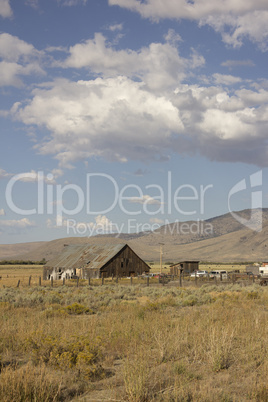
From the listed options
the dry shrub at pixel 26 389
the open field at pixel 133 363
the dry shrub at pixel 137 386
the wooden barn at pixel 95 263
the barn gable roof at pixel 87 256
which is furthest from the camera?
the barn gable roof at pixel 87 256

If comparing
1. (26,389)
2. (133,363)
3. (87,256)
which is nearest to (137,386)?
(133,363)

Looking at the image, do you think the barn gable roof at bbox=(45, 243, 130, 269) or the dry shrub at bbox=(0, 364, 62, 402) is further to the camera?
the barn gable roof at bbox=(45, 243, 130, 269)

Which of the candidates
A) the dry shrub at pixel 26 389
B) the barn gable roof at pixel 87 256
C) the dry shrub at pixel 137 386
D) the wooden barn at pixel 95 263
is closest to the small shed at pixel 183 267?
the wooden barn at pixel 95 263

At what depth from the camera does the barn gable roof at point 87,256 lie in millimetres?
59281

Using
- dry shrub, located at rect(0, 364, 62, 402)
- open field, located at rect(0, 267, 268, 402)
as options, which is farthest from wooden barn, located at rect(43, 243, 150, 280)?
dry shrub, located at rect(0, 364, 62, 402)

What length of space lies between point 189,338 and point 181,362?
2267 mm

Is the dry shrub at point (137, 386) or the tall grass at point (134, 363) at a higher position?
the dry shrub at point (137, 386)

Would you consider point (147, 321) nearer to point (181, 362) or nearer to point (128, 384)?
point (181, 362)

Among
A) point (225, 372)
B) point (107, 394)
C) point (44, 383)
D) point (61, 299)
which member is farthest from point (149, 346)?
point (61, 299)

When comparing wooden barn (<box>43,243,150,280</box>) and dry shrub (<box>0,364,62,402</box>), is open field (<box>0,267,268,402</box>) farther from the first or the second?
wooden barn (<box>43,243,150,280</box>)

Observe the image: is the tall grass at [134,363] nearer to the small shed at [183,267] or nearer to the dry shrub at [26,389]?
the dry shrub at [26,389]

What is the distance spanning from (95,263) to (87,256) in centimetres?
336

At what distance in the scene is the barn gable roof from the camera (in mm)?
59281

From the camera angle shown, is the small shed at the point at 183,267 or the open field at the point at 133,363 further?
the small shed at the point at 183,267
